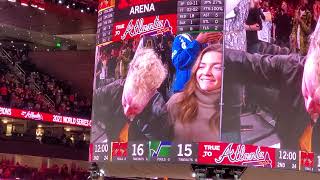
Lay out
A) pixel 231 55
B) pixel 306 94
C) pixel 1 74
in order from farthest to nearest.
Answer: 1. pixel 1 74
2. pixel 306 94
3. pixel 231 55

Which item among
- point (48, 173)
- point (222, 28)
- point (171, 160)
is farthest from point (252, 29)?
point (48, 173)

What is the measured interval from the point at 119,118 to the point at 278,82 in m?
3.10

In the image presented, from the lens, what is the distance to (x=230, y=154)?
11.9 meters

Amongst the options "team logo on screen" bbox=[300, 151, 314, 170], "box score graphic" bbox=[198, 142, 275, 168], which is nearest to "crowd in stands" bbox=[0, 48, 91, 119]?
"team logo on screen" bbox=[300, 151, 314, 170]

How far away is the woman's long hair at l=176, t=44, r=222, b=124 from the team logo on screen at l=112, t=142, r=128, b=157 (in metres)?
1.37

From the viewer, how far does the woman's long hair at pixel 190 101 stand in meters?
12.2

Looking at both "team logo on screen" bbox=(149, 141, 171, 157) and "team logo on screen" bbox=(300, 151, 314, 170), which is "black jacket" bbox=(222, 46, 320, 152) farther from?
"team logo on screen" bbox=(149, 141, 171, 157)

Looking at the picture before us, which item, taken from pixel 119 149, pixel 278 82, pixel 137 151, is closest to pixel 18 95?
pixel 119 149

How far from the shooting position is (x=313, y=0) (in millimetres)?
13586

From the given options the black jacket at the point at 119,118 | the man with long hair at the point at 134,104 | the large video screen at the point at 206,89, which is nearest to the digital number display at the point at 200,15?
the large video screen at the point at 206,89

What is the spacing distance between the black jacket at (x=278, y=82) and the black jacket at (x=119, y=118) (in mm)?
1298

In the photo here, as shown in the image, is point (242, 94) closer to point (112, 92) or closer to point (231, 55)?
point (231, 55)

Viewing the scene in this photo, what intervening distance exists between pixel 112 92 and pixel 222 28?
109 inches

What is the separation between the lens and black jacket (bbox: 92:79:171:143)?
1263cm
